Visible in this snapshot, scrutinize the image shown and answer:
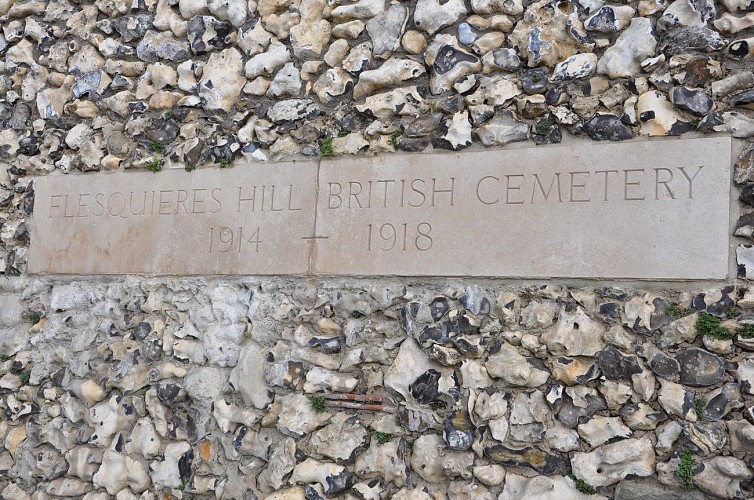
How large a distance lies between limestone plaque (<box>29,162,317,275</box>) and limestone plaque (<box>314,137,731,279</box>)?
170 mm

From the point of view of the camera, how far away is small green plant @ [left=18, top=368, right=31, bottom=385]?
3385mm

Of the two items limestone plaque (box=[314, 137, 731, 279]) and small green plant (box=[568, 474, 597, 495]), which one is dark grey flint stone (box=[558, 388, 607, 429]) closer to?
small green plant (box=[568, 474, 597, 495])

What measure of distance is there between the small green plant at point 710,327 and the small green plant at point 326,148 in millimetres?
1553

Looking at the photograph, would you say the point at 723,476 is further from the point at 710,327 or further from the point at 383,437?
the point at 383,437

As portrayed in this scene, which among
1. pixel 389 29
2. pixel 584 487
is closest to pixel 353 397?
pixel 584 487

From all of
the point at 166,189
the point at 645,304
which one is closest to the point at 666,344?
the point at 645,304

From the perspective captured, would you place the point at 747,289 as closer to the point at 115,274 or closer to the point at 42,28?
the point at 115,274

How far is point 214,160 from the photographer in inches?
125

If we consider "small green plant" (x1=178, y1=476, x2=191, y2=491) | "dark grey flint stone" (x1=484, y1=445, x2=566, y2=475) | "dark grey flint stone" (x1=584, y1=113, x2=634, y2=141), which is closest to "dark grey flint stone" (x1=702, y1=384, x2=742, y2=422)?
"dark grey flint stone" (x1=484, y1=445, x2=566, y2=475)

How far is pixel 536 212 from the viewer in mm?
2607

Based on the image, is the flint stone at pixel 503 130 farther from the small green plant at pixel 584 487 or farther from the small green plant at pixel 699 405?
the small green plant at pixel 584 487

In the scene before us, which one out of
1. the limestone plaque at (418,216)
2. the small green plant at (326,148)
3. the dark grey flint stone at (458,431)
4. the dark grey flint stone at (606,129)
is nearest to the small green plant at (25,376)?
the limestone plaque at (418,216)

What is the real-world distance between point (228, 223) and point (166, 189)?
0.39 m

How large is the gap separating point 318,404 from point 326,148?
1.06m
